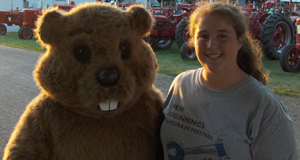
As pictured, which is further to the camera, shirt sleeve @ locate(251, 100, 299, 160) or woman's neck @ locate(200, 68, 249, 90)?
woman's neck @ locate(200, 68, 249, 90)

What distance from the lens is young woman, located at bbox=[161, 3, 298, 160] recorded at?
4.71 feet

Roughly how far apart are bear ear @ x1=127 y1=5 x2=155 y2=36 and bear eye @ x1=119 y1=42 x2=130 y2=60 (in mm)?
119

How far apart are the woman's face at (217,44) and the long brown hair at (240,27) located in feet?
0.11

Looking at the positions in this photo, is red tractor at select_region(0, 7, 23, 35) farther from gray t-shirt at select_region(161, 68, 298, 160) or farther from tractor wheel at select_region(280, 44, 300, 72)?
gray t-shirt at select_region(161, 68, 298, 160)

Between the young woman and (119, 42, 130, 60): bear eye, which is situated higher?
(119, 42, 130, 60): bear eye

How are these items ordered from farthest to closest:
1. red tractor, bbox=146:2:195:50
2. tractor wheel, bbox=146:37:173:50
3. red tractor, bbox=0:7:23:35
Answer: red tractor, bbox=0:7:23:35
tractor wheel, bbox=146:37:173:50
red tractor, bbox=146:2:195:50

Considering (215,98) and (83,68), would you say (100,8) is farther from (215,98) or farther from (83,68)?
(215,98)

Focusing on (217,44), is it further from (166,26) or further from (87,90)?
(166,26)

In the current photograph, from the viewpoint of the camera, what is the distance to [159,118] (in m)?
1.88

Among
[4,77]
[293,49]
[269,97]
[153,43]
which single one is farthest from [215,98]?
[153,43]

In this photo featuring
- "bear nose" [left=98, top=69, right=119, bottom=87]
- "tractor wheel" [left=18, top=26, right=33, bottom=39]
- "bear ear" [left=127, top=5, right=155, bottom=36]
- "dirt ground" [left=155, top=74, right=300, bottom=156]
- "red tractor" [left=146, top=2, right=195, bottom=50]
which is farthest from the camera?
"tractor wheel" [left=18, top=26, right=33, bottom=39]

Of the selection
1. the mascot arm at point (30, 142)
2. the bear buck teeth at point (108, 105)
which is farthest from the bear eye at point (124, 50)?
the mascot arm at point (30, 142)

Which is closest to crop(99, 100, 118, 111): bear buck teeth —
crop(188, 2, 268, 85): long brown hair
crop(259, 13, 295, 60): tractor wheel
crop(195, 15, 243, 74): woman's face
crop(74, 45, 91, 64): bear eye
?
crop(74, 45, 91, 64): bear eye

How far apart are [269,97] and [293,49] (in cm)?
662
